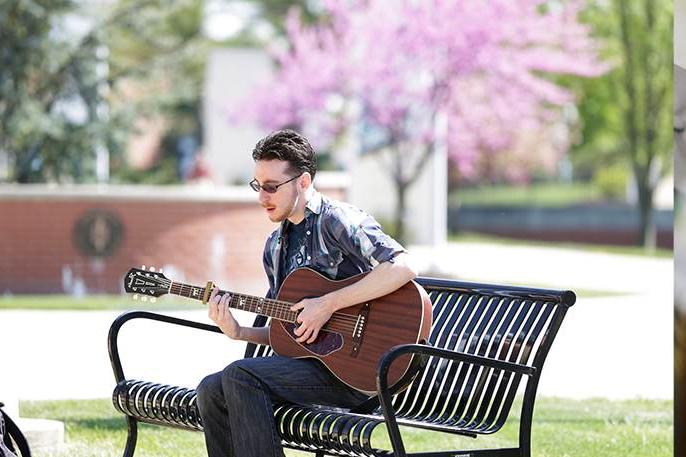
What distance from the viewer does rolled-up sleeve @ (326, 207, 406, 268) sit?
4809 mm

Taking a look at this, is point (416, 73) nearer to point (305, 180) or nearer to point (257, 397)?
point (305, 180)

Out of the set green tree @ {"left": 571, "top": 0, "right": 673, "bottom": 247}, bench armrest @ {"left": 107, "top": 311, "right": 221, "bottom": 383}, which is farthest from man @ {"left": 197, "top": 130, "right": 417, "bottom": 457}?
green tree @ {"left": 571, "top": 0, "right": 673, "bottom": 247}

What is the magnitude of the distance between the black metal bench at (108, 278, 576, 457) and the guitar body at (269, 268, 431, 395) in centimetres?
11

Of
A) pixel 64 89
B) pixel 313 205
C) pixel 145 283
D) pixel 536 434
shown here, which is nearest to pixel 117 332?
pixel 145 283

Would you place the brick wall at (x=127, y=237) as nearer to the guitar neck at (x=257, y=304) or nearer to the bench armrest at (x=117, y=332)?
the bench armrest at (x=117, y=332)

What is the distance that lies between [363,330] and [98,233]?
14571 mm

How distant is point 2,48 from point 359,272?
17.9m

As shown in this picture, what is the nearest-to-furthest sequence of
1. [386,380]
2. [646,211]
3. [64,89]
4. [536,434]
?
1. [386,380]
2. [536,434]
3. [64,89]
4. [646,211]

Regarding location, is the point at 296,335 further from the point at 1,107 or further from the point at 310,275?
the point at 1,107

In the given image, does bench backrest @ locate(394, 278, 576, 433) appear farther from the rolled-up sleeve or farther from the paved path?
the paved path

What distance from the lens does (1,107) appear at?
22.0 meters

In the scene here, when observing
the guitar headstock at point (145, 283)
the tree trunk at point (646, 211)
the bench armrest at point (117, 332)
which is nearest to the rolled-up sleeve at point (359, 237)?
the guitar headstock at point (145, 283)

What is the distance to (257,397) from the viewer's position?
465cm

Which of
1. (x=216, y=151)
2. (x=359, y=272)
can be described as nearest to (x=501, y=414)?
(x=359, y=272)
